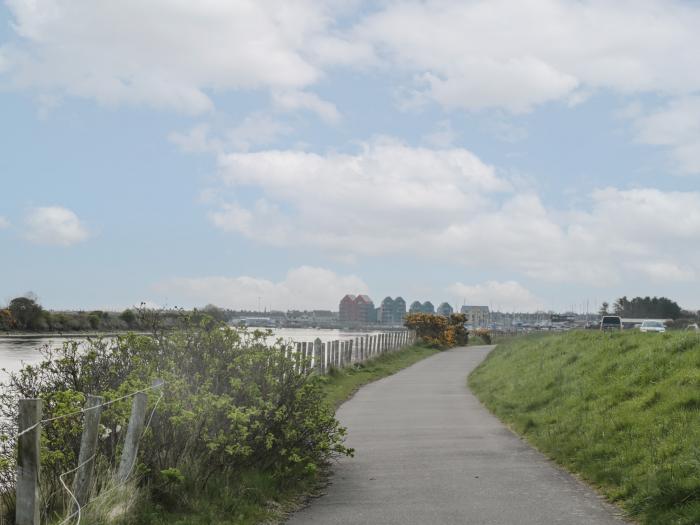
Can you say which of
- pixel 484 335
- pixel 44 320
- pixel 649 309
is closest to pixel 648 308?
pixel 649 309

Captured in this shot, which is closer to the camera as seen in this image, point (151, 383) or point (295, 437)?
point (151, 383)

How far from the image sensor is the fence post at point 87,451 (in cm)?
702

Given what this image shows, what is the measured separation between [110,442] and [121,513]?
1.36 meters

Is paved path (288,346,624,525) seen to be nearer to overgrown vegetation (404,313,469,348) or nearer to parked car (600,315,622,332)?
overgrown vegetation (404,313,469,348)

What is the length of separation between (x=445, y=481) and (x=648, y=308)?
17168 centimetres

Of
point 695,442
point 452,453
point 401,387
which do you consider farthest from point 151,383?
point 401,387

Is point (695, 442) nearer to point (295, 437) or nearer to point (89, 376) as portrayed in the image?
point (295, 437)

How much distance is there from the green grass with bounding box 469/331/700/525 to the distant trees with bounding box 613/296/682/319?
14331 cm

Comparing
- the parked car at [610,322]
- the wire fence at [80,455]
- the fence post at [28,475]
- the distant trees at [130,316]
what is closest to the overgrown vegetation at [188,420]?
the wire fence at [80,455]

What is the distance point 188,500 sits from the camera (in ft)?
27.3

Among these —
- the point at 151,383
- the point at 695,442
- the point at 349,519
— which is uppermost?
the point at 151,383

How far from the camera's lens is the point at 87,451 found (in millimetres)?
7012

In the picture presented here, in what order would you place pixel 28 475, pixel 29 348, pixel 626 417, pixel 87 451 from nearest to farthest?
pixel 28 475, pixel 87 451, pixel 626 417, pixel 29 348

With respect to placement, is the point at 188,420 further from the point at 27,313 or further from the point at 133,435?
the point at 27,313
